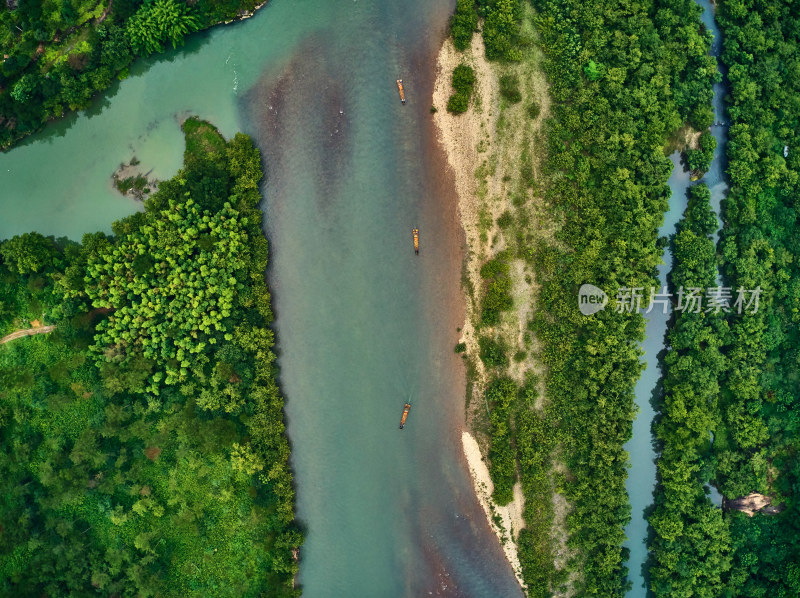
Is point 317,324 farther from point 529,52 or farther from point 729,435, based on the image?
point 729,435

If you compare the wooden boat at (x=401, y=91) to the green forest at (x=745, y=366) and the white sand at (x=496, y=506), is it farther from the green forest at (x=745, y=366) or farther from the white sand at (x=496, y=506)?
the white sand at (x=496, y=506)

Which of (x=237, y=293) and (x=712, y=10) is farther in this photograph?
(x=712, y=10)

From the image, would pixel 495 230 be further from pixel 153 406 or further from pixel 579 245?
pixel 153 406

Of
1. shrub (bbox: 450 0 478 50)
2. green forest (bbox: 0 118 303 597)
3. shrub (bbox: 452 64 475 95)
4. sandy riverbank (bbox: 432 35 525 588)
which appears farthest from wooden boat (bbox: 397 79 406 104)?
green forest (bbox: 0 118 303 597)

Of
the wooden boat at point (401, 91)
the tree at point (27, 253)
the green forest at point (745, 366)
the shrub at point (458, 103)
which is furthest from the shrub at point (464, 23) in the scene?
the tree at point (27, 253)

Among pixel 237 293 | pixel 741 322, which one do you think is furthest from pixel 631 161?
pixel 237 293

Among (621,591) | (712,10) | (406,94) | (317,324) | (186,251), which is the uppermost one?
(712,10)

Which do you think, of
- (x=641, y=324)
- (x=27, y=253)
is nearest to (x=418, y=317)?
(x=641, y=324)

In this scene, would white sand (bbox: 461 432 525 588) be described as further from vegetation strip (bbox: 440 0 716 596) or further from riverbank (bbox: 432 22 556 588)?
vegetation strip (bbox: 440 0 716 596)
